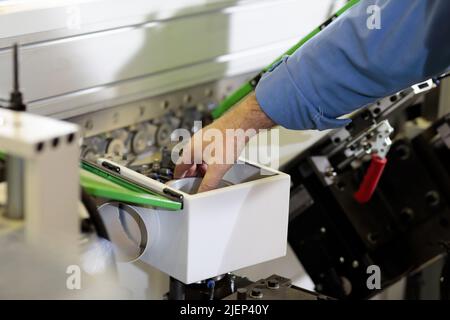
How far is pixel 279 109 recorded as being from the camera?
1.75 metres

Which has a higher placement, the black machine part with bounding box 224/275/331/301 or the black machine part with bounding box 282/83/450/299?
the black machine part with bounding box 282/83/450/299

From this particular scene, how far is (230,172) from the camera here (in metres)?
1.84

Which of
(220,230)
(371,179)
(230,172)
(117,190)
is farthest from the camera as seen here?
(371,179)

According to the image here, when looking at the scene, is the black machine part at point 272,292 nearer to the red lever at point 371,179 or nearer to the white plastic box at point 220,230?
the white plastic box at point 220,230

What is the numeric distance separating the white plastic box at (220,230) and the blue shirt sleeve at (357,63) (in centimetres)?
16

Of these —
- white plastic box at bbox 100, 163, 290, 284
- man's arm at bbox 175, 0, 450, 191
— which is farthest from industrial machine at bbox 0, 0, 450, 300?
man's arm at bbox 175, 0, 450, 191

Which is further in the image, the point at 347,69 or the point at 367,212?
the point at 367,212

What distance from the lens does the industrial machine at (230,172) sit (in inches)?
65.0

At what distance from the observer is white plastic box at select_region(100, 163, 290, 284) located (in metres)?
1.60

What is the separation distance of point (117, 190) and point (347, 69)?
21.4 inches

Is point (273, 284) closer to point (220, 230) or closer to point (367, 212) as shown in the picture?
point (220, 230)

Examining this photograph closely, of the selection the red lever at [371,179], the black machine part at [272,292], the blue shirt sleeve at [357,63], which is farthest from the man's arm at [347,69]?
the red lever at [371,179]

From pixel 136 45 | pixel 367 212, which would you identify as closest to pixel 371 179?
pixel 367 212

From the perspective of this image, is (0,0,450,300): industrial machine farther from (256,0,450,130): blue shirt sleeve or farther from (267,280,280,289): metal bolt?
(256,0,450,130): blue shirt sleeve
